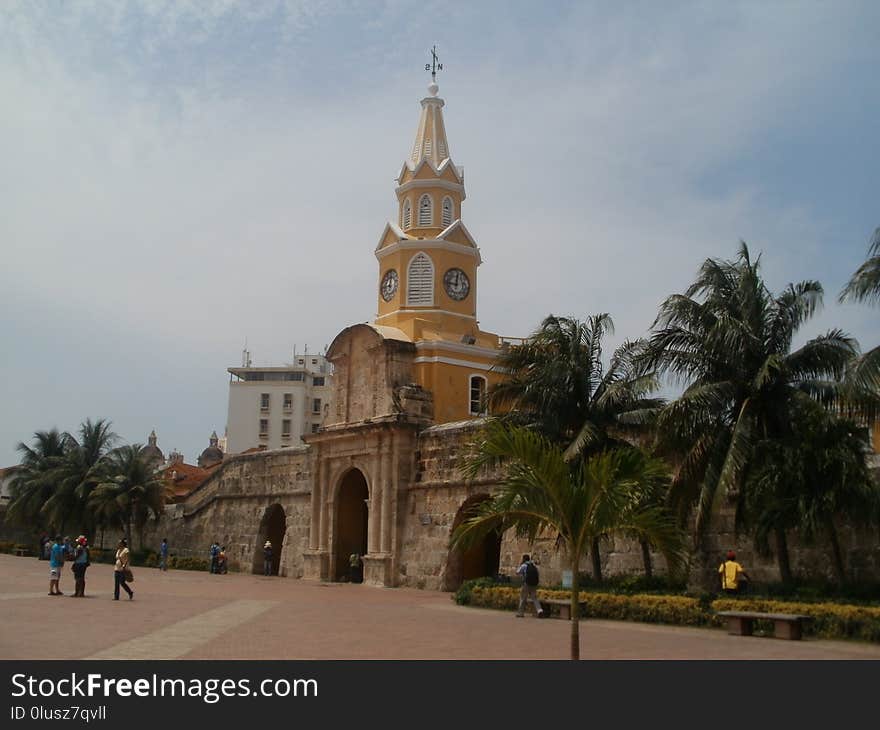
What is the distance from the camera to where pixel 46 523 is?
47812 millimetres

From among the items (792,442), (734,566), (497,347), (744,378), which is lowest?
(734,566)

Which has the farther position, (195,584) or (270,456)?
(270,456)

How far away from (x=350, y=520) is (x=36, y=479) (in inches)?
884

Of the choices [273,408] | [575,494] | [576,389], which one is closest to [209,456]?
[273,408]

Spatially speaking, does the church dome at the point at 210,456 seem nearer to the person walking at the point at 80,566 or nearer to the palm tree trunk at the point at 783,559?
the person walking at the point at 80,566

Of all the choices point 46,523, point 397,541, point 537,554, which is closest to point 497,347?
point 397,541

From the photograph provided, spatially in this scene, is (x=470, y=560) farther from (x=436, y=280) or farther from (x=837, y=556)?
(x=837, y=556)

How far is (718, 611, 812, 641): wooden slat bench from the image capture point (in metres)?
14.8

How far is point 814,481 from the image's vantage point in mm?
16516

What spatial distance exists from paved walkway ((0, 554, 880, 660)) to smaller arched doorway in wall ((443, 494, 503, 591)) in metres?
3.66

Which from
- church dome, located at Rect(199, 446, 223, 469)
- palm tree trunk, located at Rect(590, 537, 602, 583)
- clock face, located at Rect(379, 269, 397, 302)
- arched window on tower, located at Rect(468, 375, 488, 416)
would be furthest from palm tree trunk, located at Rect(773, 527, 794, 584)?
church dome, located at Rect(199, 446, 223, 469)

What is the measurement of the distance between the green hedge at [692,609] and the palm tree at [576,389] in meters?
2.29
